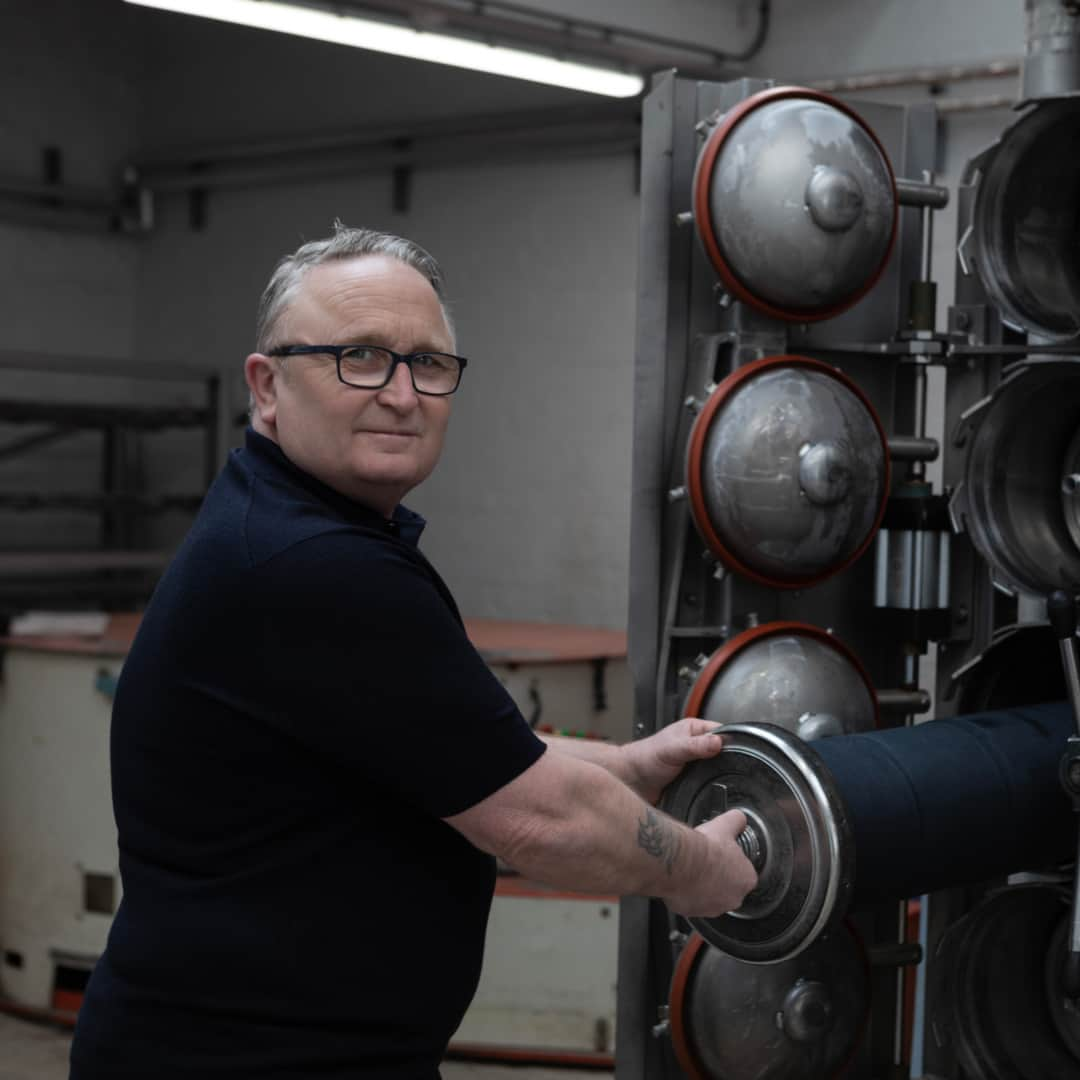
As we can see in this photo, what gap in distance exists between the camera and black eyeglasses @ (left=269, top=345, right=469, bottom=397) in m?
1.39

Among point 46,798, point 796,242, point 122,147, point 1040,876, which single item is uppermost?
point 122,147

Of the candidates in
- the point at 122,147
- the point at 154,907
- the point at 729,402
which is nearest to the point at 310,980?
the point at 154,907

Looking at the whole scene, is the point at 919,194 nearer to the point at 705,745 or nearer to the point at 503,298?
the point at 705,745

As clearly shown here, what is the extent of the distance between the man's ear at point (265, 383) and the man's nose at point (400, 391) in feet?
0.37

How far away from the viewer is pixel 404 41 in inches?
165

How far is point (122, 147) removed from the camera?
22.0 feet

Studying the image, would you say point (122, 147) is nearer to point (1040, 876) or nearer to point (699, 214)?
point (699, 214)

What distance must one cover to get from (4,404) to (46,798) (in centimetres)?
214

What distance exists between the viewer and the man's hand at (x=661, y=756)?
1701mm

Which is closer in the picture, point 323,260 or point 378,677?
point 378,677

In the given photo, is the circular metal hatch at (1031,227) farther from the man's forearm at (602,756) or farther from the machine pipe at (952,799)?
the man's forearm at (602,756)

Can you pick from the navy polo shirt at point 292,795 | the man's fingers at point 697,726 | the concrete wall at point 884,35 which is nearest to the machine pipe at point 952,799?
the man's fingers at point 697,726

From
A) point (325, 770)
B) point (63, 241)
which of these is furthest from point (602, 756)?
point (63, 241)

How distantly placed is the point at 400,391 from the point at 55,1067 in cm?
268
